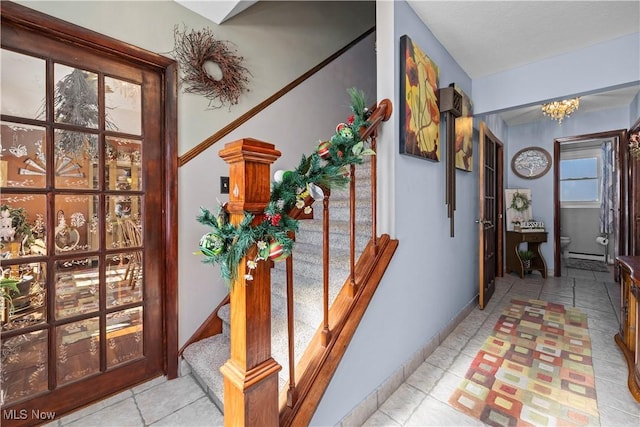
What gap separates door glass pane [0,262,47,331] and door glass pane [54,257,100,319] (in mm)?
59

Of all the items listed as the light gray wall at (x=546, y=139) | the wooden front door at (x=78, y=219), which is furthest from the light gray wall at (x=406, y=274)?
the light gray wall at (x=546, y=139)

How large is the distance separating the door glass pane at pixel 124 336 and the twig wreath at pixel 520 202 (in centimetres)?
501

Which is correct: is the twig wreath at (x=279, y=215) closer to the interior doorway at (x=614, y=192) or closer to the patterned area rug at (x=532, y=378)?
the patterned area rug at (x=532, y=378)

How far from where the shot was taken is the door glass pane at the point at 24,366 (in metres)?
1.40

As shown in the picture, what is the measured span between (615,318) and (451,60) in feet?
9.37

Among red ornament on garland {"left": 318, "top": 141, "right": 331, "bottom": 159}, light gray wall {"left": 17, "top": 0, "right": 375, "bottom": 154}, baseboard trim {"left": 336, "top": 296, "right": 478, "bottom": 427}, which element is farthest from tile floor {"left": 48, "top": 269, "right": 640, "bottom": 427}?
light gray wall {"left": 17, "top": 0, "right": 375, "bottom": 154}

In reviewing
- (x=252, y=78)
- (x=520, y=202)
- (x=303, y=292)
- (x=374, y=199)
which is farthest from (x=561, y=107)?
(x=303, y=292)

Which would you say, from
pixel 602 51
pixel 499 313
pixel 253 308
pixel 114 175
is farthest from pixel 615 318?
pixel 114 175

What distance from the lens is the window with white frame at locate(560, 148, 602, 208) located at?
544cm

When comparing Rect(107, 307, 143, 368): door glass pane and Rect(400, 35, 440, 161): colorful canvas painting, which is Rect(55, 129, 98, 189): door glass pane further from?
Rect(400, 35, 440, 161): colorful canvas painting

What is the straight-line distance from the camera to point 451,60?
2475 mm

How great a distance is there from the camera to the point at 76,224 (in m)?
1.58

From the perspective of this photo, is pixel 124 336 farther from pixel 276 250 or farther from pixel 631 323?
pixel 631 323

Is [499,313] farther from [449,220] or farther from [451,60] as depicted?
[451,60]
